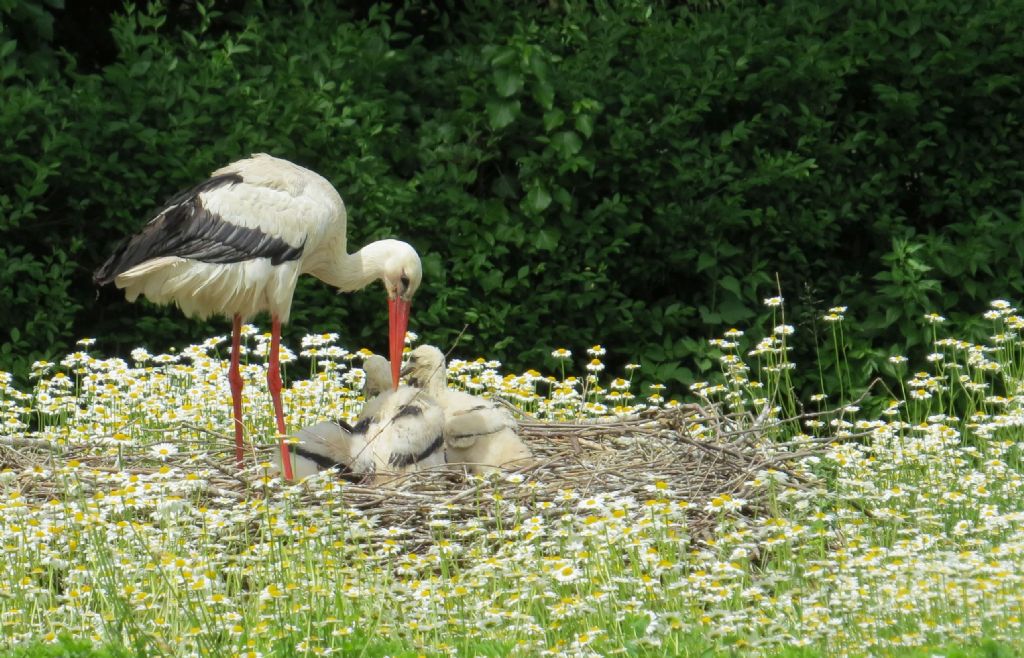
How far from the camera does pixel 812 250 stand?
8906 mm

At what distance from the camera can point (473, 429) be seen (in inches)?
243

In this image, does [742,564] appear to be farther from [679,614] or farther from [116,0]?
[116,0]

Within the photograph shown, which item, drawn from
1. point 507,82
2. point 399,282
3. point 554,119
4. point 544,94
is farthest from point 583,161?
point 399,282

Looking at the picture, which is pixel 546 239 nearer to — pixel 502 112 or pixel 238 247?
pixel 502 112

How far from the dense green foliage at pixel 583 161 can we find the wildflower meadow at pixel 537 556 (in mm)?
1875

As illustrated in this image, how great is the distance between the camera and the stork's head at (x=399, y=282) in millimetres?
6805

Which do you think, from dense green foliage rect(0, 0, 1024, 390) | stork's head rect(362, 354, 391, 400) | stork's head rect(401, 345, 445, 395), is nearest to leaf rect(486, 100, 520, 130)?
dense green foliage rect(0, 0, 1024, 390)

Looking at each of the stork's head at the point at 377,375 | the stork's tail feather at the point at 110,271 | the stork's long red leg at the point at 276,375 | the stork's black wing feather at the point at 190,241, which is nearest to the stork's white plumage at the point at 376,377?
the stork's head at the point at 377,375

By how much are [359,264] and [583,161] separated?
1.85 m

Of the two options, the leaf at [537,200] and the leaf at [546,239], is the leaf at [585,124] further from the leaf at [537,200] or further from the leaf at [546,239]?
the leaf at [546,239]

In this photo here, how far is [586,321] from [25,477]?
142 inches

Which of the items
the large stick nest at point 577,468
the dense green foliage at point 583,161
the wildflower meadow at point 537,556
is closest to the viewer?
the wildflower meadow at point 537,556

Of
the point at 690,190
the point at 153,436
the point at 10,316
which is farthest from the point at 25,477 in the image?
the point at 690,190

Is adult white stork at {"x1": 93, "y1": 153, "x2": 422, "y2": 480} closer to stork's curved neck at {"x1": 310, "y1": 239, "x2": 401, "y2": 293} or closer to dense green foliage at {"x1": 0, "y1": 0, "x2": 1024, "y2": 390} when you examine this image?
stork's curved neck at {"x1": 310, "y1": 239, "x2": 401, "y2": 293}
